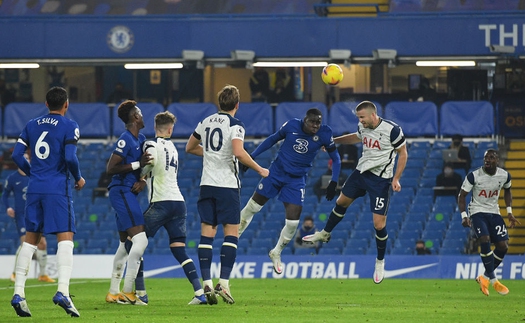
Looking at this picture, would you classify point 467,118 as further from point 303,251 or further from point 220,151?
point 220,151

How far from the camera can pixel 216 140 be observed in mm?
12203

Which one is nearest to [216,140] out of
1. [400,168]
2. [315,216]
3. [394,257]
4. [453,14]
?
[400,168]

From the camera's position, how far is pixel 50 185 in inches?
426

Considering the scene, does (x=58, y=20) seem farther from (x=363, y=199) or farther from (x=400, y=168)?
(x=400, y=168)

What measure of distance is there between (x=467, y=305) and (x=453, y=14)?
55.0 feet

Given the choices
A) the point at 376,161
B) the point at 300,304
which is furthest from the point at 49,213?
the point at 376,161

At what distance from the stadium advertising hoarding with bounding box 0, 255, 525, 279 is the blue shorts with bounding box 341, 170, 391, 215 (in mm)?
7824

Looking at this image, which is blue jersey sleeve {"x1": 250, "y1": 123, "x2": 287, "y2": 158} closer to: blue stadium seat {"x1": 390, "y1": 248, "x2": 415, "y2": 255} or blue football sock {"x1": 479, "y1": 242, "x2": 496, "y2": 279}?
blue football sock {"x1": 479, "y1": 242, "x2": 496, "y2": 279}

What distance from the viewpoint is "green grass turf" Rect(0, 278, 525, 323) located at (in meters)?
10.9

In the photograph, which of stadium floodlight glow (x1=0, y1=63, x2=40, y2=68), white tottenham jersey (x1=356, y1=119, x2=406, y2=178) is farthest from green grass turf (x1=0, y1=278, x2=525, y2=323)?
stadium floodlight glow (x1=0, y1=63, x2=40, y2=68)

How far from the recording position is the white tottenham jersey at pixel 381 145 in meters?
14.7

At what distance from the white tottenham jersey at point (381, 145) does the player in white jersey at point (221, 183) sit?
301 cm

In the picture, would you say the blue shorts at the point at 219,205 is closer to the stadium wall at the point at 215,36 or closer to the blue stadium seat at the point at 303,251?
the blue stadium seat at the point at 303,251

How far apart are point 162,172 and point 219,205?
81 centimetres
